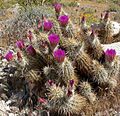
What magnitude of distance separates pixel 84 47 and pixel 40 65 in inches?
27.2

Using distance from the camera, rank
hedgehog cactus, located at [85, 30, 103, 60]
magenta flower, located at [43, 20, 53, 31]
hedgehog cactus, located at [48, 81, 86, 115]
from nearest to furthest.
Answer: hedgehog cactus, located at [48, 81, 86, 115] → hedgehog cactus, located at [85, 30, 103, 60] → magenta flower, located at [43, 20, 53, 31]

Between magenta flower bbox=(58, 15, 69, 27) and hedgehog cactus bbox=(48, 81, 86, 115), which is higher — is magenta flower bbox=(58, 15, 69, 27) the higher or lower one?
the higher one

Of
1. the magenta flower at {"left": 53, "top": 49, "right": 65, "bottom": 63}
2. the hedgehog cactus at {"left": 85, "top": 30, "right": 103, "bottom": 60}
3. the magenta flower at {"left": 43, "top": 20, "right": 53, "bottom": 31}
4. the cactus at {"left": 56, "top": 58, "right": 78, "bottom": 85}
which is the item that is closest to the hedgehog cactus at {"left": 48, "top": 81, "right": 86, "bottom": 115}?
the cactus at {"left": 56, "top": 58, "right": 78, "bottom": 85}

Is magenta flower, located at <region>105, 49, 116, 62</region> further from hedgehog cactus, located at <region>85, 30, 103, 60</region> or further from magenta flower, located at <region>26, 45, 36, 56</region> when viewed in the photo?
magenta flower, located at <region>26, 45, 36, 56</region>

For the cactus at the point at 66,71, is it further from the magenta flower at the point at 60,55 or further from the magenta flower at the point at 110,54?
the magenta flower at the point at 110,54

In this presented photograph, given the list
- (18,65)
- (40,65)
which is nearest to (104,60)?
(40,65)

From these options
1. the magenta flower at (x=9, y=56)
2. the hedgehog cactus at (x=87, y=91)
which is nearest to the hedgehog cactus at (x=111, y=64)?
the hedgehog cactus at (x=87, y=91)

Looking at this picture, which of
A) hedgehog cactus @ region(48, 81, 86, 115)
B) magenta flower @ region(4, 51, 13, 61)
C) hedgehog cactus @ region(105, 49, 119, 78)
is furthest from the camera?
magenta flower @ region(4, 51, 13, 61)

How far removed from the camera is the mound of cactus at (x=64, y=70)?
4.59m

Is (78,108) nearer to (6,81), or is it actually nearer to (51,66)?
(51,66)

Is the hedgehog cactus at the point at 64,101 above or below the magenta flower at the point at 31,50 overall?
Result: below

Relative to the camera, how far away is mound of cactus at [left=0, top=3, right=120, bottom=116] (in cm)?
459

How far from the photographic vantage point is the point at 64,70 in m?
4.69

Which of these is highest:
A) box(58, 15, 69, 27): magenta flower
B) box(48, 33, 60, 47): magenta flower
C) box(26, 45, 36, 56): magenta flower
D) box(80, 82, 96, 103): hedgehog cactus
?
box(58, 15, 69, 27): magenta flower
